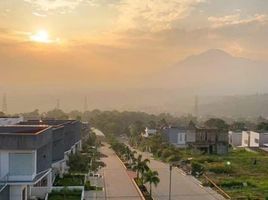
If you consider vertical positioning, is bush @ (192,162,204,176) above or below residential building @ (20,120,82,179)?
below

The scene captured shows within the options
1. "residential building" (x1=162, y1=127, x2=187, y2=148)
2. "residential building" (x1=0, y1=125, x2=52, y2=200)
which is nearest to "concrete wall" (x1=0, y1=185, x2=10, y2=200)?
"residential building" (x1=0, y1=125, x2=52, y2=200)

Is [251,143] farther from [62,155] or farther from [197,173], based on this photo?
[62,155]

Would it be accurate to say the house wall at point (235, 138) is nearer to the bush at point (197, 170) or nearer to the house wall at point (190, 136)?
the house wall at point (190, 136)

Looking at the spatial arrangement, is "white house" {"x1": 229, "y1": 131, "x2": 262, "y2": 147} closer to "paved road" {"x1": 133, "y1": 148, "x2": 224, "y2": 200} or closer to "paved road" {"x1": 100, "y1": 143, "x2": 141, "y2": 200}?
"paved road" {"x1": 100, "y1": 143, "x2": 141, "y2": 200}

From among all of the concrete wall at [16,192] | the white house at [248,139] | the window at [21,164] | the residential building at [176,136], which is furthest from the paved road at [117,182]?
the white house at [248,139]

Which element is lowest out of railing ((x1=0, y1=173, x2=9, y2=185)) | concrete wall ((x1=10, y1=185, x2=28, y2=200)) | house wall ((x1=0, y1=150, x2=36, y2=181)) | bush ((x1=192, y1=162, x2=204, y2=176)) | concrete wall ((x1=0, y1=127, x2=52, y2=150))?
bush ((x1=192, y1=162, x2=204, y2=176))

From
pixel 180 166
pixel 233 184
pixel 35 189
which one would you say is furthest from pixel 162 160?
pixel 35 189

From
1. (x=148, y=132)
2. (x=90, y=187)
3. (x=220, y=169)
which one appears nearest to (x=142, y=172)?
(x=90, y=187)
